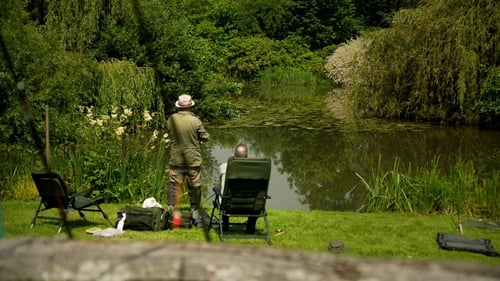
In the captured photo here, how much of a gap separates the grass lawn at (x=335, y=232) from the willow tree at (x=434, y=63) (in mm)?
11510

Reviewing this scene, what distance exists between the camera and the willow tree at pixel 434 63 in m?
19.0

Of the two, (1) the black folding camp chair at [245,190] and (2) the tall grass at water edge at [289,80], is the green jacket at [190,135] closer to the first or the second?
(1) the black folding camp chair at [245,190]

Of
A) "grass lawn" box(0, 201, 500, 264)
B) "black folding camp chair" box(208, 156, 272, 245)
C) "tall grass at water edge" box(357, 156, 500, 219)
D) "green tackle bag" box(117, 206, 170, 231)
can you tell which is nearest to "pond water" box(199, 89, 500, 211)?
"tall grass at water edge" box(357, 156, 500, 219)

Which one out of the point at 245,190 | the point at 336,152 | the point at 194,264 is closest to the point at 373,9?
the point at 336,152

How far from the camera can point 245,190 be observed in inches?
269

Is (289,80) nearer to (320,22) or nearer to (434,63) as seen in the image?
(320,22)

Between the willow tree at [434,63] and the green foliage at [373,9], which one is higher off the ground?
the green foliage at [373,9]

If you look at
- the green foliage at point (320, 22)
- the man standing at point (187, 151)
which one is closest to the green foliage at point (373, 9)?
the green foliage at point (320, 22)

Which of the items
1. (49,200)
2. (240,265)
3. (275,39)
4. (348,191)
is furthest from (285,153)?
(275,39)

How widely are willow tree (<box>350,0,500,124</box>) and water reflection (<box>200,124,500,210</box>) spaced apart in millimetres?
845

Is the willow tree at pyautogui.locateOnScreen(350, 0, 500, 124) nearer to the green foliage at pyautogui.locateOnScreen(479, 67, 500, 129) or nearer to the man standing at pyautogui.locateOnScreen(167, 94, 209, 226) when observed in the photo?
the green foliage at pyautogui.locateOnScreen(479, 67, 500, 129)

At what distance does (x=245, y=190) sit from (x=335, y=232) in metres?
1.39

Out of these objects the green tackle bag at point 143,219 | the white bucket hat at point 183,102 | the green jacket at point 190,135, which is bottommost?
the green tackle bag at point 143,219

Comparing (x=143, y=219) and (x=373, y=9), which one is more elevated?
(x=373, y=9)
